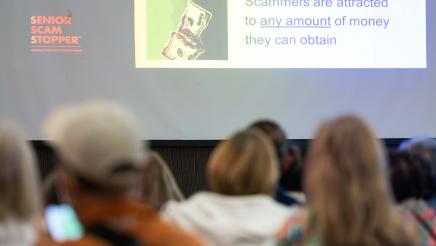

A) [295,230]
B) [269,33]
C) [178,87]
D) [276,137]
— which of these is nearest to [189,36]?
[178,87]

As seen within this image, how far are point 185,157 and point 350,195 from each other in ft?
11.8

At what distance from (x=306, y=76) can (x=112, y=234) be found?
377cm

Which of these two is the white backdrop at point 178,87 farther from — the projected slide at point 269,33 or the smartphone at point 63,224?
the smartphone at point 63,224

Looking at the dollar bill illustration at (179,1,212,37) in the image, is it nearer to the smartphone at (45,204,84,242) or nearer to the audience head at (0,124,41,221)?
the audience head at (0,124,41,221)

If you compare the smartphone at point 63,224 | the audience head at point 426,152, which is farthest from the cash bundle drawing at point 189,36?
the smartphone at point 63,224

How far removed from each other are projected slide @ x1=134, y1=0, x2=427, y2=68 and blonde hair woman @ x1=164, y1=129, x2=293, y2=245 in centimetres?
272

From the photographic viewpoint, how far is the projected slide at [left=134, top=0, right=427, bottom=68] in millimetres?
4461

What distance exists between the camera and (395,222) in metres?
1.34

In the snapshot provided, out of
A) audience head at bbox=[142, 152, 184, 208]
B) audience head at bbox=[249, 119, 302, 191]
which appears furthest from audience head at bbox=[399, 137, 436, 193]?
audience head at bbox=[142, 152, 184, 208]

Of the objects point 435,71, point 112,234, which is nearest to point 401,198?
point 112,234

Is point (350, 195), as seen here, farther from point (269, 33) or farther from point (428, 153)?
point (269, 33)

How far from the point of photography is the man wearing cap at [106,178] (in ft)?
3.32

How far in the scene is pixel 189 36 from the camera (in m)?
4.49

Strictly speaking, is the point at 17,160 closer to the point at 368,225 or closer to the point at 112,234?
the point at 112,234
